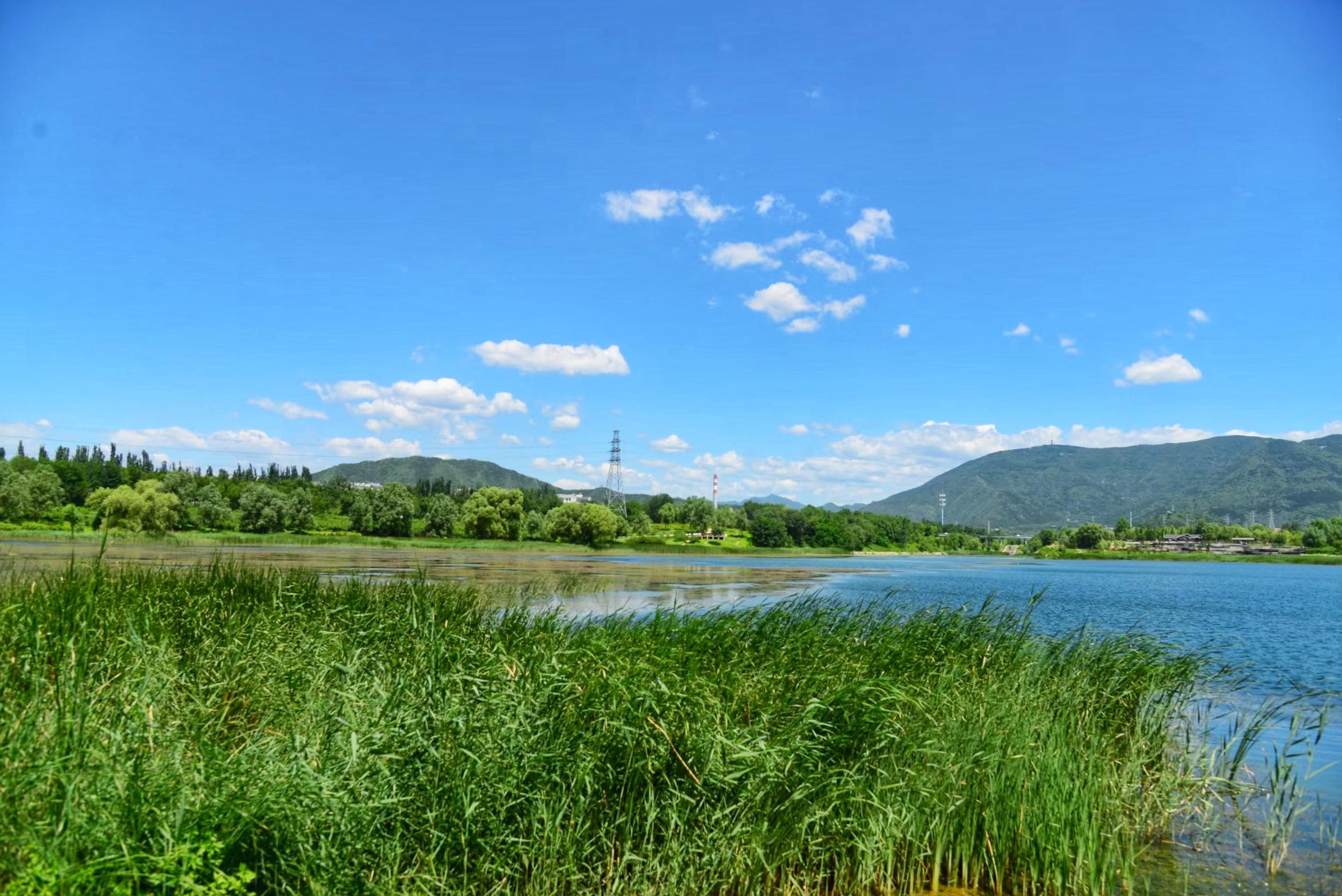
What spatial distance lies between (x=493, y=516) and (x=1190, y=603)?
9063 centimetres

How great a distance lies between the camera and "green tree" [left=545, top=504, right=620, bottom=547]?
114 m

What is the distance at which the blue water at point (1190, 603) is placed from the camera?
20297 mm

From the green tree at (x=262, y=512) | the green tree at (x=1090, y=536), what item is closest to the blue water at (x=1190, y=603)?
the green tree at (x=262, y=512)

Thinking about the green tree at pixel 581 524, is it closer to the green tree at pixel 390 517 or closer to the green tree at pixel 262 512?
the green tree at pixel 390 517

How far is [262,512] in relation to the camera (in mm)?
105062

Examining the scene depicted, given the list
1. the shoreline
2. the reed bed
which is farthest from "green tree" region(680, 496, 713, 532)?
the reed bed

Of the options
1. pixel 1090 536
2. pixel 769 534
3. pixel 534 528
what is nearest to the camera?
pixel 534 528

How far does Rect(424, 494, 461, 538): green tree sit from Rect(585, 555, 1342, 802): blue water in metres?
35.8

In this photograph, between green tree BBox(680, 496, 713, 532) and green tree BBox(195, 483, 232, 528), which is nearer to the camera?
green tree BBox(195, 483, 232, 528)

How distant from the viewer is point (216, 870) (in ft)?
14.7

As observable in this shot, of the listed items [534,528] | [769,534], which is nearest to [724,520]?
[769,534]

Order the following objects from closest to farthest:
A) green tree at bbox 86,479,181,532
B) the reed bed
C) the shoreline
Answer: the reed bed → the shoreline → green tree at bbox 86,479,181,532

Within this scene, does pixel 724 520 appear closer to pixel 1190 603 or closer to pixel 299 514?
pixel 299 514

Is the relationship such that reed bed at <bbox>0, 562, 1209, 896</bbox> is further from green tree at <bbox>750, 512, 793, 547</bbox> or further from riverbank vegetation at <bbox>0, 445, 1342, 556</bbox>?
green tree at <bbox>750, 512, 793, 547</bbox>
